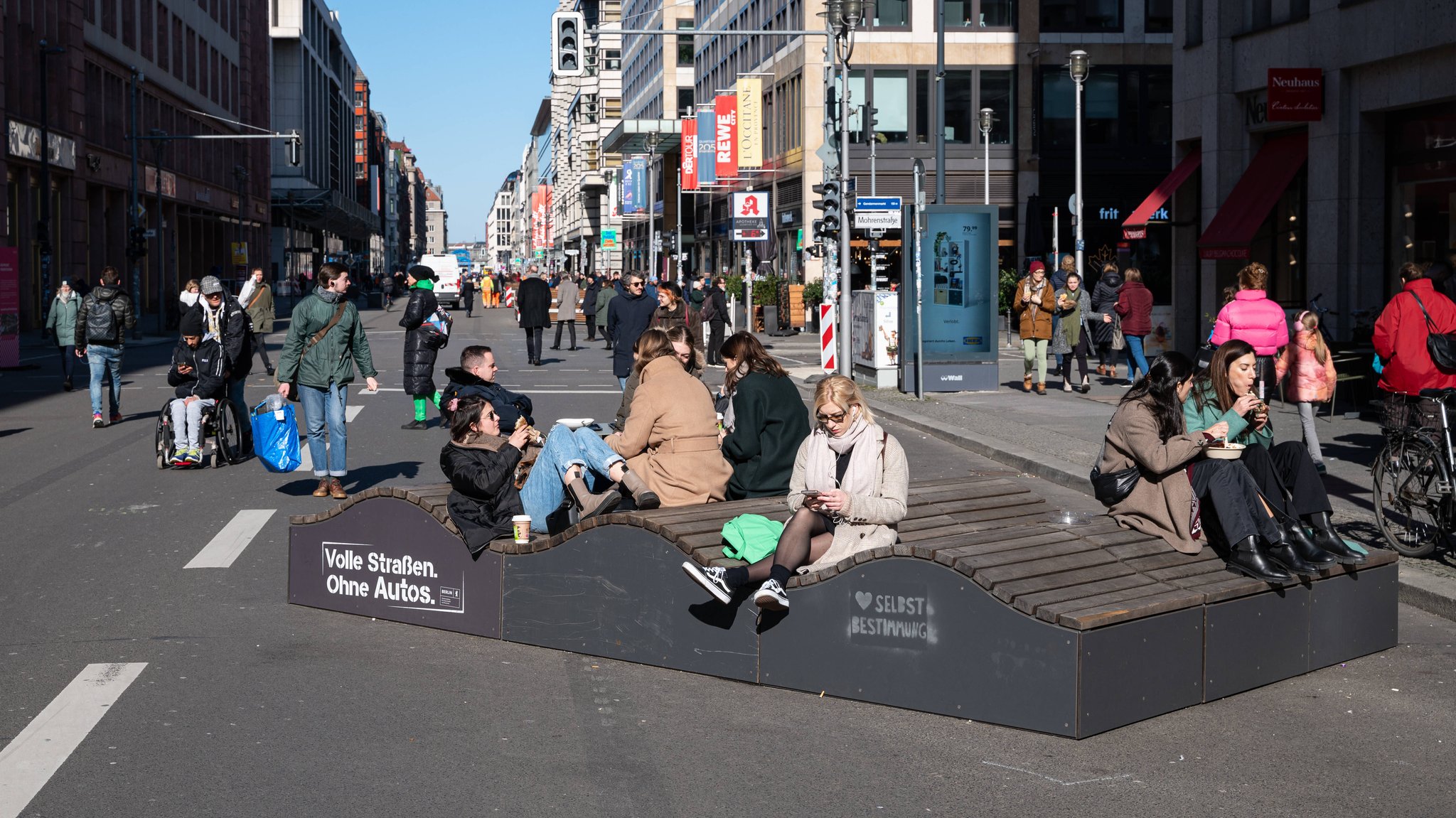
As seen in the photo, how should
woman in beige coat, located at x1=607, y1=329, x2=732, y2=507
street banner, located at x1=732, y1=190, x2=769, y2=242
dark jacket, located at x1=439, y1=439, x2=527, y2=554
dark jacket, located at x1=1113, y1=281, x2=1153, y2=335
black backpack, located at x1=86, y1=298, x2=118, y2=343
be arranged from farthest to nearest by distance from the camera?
street banner, located at x1=732, y1=190, x2=769, y2=242 < dark jacket, located at x1=1113, y1=281, x2=1153, y2=335 < black backpack, located at x1=86, y1=298, x2=118, y2=343 < woman in beige coat, located at x1=607, y1=329, x2=732, y2=507 < dark jacket, located at x1=439, y1=439, x2=527, y2=554

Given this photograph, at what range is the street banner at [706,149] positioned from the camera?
59.0 meters

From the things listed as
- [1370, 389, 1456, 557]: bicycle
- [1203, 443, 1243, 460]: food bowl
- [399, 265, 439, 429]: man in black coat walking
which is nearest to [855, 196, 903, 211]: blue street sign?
[399, 265, 439, 429]: man in black coat walking

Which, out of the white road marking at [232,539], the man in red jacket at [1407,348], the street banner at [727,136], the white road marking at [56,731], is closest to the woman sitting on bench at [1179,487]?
the man in red jacket at [1407,348]

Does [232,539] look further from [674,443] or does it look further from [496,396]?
[674,443]

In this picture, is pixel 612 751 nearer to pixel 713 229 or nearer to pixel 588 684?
pixel 588 684

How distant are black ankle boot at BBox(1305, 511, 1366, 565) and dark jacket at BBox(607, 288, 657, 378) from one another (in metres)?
13.6

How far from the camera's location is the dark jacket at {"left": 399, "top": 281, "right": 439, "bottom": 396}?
17.7m

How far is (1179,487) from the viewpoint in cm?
737

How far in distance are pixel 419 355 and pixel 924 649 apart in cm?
1220

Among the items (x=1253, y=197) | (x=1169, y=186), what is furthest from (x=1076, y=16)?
(x=1253, y=197)

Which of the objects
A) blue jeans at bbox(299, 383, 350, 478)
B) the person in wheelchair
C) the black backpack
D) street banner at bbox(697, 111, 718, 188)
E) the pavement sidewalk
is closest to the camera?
the pavement sidewalk

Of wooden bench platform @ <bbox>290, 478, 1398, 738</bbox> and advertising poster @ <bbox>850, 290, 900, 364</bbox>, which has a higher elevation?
advertising poster @ <bbox>850, 290, 900, 364</bbox>

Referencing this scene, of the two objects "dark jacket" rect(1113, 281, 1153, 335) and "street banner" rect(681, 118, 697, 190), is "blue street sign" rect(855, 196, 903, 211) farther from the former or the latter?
"street banner" rect(681, 118, 697, 190)

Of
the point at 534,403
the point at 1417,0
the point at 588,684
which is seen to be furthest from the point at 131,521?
the point at 1417,0
